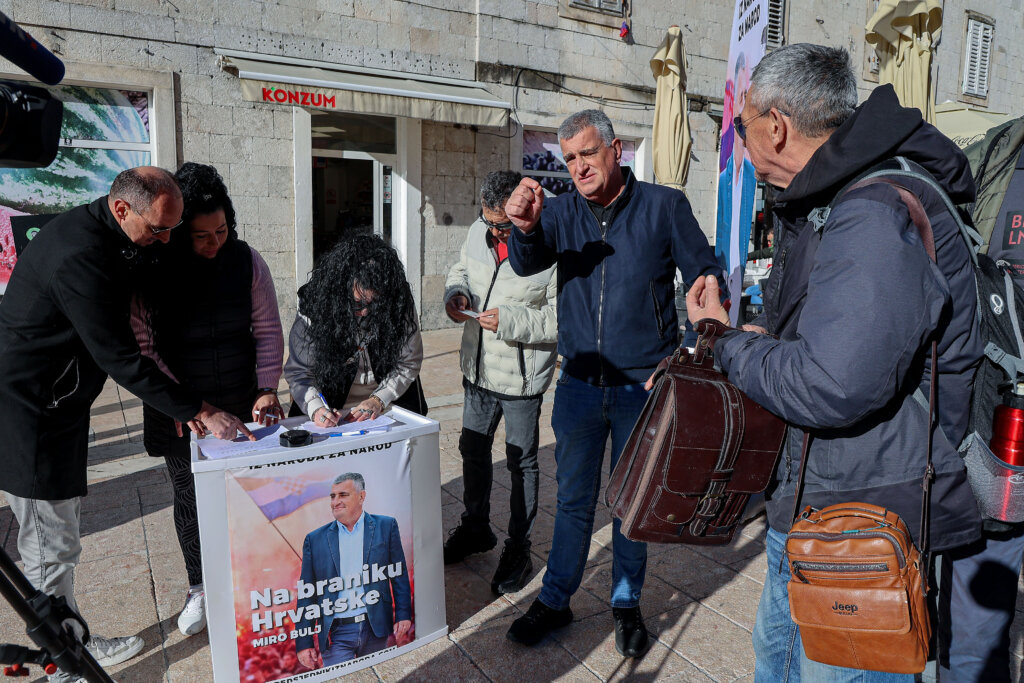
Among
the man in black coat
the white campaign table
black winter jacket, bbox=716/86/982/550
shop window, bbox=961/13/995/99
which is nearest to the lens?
black winter jacket, bbox=716/86/982/550

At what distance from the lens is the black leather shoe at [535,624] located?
2.81 metres

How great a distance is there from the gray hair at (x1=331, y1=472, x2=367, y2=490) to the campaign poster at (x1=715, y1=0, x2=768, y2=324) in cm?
269

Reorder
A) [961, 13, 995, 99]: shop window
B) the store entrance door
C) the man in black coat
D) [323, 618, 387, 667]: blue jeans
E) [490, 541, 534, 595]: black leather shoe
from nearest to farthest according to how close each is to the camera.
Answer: the man in black coat → [323, 618, 387, 667]: blue jeans → [490, 541, 534, 595]: black leather shoe → the store entrance door → [961, 13, 995, 99]: shop window

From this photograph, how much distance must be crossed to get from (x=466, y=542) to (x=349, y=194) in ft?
23.2

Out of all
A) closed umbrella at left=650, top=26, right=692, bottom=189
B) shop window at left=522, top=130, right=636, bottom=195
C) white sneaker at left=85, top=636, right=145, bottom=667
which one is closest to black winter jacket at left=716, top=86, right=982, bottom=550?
white sneaker at left=85, top=636, right=145, bottom=667

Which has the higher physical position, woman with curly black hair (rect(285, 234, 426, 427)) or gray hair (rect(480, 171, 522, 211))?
gray hair (rect(480, 171, 522, 211))

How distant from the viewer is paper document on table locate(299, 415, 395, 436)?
99.3 inches

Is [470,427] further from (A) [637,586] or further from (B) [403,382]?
(A) [637,586]

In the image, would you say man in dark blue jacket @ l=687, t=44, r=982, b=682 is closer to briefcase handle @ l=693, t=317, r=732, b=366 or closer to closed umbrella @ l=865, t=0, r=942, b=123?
briefcase handle @ l=693, t=317, r=732, b=366

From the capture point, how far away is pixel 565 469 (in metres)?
2.83

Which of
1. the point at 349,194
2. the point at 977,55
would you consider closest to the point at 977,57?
the point at 977,55

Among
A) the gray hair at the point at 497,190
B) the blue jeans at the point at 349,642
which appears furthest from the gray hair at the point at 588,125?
the blue jeans at the point at 349,642

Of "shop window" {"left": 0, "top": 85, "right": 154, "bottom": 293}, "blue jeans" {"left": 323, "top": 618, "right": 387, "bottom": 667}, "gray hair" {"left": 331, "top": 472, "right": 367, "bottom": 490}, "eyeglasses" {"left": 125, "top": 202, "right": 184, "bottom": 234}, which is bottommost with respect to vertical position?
"blue jeans" {"left": 323, "top": 618, "right": 387, "bottom": 667}

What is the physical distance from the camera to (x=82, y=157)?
7828 mm
